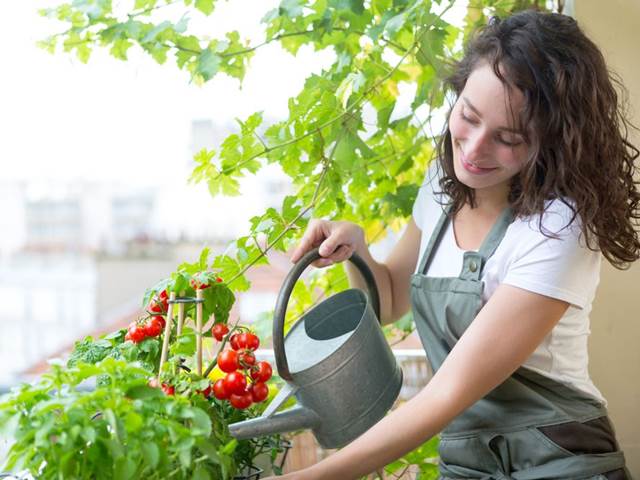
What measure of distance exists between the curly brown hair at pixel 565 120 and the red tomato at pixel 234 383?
44 cm

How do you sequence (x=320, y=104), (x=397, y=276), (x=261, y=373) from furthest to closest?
(x=397, y=276) → (x=320, y=104) → (x=261, y=373)

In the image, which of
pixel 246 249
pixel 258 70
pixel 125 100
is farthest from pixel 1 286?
pixel 246 249

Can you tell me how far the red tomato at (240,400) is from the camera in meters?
1.02

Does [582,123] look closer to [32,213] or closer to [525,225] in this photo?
[525,225]

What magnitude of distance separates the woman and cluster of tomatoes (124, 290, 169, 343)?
22 cm

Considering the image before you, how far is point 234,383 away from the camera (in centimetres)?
100

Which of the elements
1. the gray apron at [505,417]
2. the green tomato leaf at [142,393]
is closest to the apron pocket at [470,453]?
the gray apron at [505,417]

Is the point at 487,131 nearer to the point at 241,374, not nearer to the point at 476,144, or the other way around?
the point at 476,144

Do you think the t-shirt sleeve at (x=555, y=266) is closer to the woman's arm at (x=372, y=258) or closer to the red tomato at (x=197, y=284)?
the woman's arm at (x=372, y=258)

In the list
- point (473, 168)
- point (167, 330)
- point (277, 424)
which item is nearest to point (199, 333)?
point (167, 330)

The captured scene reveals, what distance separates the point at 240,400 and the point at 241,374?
3cm

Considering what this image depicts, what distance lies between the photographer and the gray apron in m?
1.16

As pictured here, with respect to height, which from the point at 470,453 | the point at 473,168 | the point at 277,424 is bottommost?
the point at 470,453

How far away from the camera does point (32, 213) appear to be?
372 cm
